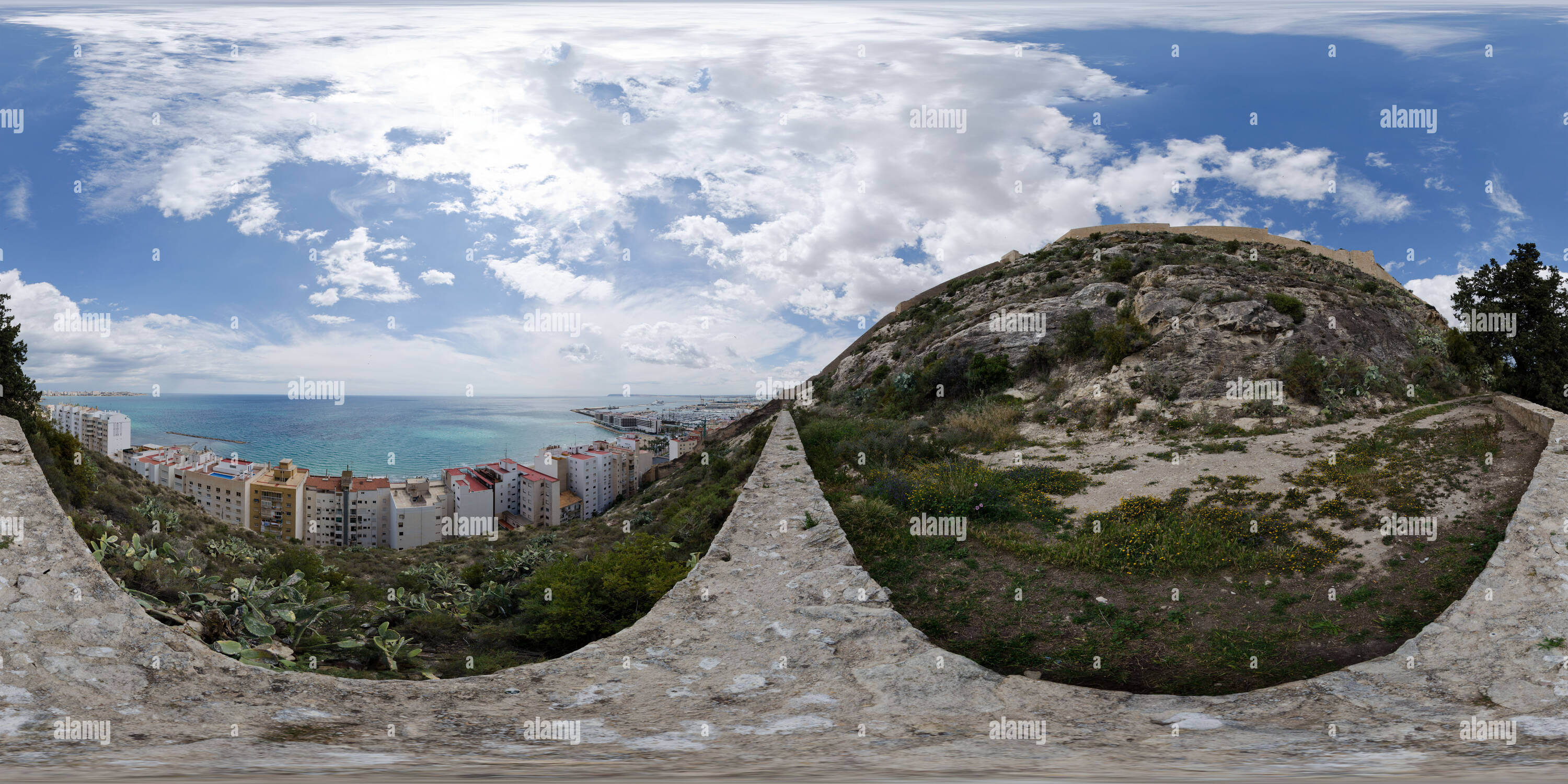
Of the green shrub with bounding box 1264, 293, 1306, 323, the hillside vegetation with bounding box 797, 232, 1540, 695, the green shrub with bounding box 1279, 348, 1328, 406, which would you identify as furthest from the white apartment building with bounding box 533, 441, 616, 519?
the green shrub with bounding box 1264, 293, 1306, 323

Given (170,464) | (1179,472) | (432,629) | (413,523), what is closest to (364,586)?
(432,629)

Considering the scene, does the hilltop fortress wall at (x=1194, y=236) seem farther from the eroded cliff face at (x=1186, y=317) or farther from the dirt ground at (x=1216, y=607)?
the dirt ground at (x=1216, y=607)

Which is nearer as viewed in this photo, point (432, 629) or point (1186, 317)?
point (432, 629)

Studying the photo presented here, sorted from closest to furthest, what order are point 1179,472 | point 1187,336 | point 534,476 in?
point 1179,472 → point 1187,336 → point 534,476

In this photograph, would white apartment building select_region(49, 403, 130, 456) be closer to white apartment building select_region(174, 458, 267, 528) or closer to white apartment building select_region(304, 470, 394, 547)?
white apartment building select_region(174, 458, 267, 528)

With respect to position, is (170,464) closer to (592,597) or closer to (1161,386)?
(592,597)

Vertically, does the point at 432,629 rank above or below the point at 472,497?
below
